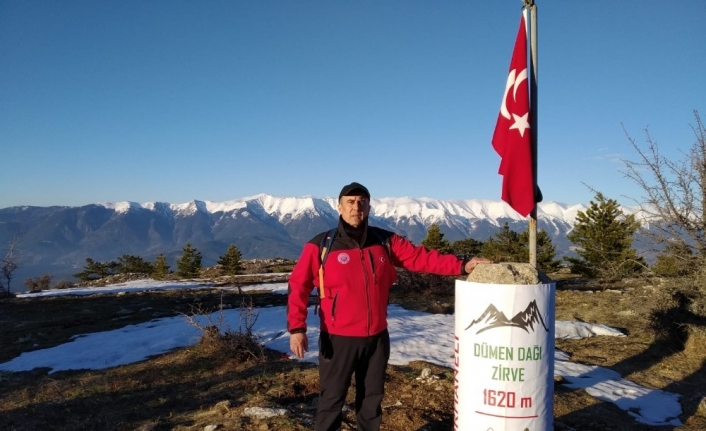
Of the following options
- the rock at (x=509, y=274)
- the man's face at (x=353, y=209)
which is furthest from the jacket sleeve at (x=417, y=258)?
the rock at (x=509, y=274)

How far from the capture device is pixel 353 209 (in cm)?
436

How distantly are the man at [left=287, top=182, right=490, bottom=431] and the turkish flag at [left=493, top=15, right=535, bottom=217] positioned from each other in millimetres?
856

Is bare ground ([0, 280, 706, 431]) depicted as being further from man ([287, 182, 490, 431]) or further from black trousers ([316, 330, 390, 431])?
man ([287, 182, 490, 431])

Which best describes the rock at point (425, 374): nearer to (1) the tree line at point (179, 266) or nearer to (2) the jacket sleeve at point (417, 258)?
(2) the jacket sleeve at point (417, 258)

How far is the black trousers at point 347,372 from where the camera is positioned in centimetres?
421

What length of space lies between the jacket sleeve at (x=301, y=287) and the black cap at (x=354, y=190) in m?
0.57

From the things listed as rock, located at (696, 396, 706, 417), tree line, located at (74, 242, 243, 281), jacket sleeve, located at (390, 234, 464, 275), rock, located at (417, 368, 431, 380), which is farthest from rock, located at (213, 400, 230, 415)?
tree line, located at (74, 242, 243, 281)

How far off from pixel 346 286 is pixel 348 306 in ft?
0.59

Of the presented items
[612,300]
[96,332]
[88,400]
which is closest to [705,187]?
[612,300]

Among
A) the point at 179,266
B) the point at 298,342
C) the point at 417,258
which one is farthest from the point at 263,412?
the point at 179,266

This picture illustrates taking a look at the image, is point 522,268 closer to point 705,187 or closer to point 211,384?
point 211,384

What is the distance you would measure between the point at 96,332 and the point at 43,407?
16.9 feet

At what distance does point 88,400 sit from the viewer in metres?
6.68

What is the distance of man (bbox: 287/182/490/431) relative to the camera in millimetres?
4191
